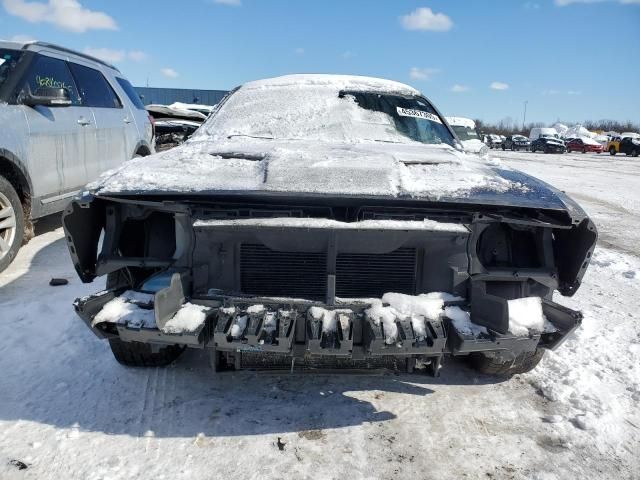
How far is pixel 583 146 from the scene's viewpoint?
140ft

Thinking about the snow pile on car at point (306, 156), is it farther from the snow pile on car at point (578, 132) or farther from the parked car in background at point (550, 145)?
the snow pile on car at point (578, 132)

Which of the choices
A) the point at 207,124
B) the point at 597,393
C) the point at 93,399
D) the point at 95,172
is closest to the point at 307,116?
the point at 207,124

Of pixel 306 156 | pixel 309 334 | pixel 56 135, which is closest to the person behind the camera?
pixel 309 334

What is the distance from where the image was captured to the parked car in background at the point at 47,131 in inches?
169

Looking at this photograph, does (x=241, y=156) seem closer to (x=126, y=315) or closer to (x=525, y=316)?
(x=126, y=315)

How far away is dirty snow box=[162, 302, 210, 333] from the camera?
7.04ft

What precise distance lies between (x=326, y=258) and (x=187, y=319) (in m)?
0.70

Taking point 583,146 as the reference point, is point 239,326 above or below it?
below

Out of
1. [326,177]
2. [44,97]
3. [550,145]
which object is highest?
[550,145]

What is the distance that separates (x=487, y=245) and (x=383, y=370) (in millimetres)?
867

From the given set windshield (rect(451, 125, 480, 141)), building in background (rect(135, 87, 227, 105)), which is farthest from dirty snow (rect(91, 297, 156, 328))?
building in background (rect(135, 87, 227, 105))

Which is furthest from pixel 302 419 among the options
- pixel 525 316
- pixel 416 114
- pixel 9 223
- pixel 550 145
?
pixel 550 145

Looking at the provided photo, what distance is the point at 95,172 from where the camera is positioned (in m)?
5.78

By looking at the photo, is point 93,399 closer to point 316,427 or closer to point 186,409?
point 186,409
